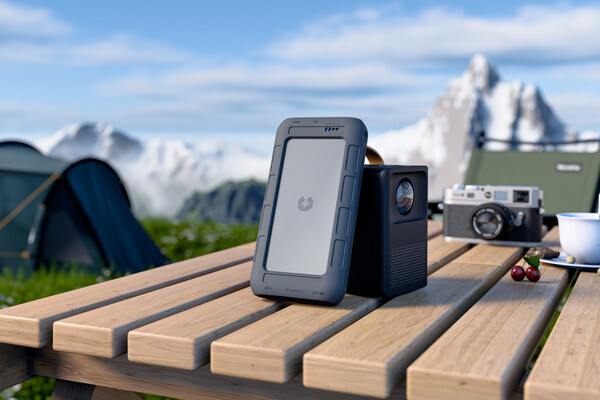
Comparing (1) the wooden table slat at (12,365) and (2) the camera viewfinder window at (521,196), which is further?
(2) the camera viewfinder window at (521,196)

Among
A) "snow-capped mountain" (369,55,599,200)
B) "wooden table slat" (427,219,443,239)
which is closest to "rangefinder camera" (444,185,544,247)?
"wooden table slat" (427,219,443,239)

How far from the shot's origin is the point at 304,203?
1.35 metres

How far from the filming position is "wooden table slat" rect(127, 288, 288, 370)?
42.2 inches

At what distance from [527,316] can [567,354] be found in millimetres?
223

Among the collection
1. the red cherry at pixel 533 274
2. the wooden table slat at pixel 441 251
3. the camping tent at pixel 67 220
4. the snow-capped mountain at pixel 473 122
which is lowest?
the camping tent at pixel 67 220

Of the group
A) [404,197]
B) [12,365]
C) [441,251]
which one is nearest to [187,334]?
[12,365]

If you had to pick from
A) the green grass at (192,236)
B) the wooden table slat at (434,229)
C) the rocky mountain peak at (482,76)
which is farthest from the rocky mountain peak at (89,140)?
the wooden table slat at (434,229)

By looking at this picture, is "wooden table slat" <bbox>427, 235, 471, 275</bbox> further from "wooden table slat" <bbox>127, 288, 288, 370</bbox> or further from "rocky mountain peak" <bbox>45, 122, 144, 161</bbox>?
"rocky mountain peak" <bbox>45, 122, 144, 161</bbox>

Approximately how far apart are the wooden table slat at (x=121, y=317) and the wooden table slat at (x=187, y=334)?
33 millimetres

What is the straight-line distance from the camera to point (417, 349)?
108 centimetres

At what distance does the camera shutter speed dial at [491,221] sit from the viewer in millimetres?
2129

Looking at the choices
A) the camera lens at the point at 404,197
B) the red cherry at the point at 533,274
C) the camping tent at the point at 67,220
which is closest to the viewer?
the camera lens at the point at 404,197

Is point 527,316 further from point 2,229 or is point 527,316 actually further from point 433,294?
point 2,229

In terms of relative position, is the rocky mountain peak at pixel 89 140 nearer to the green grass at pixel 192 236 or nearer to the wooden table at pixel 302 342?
the green grass at pixel 192 236
